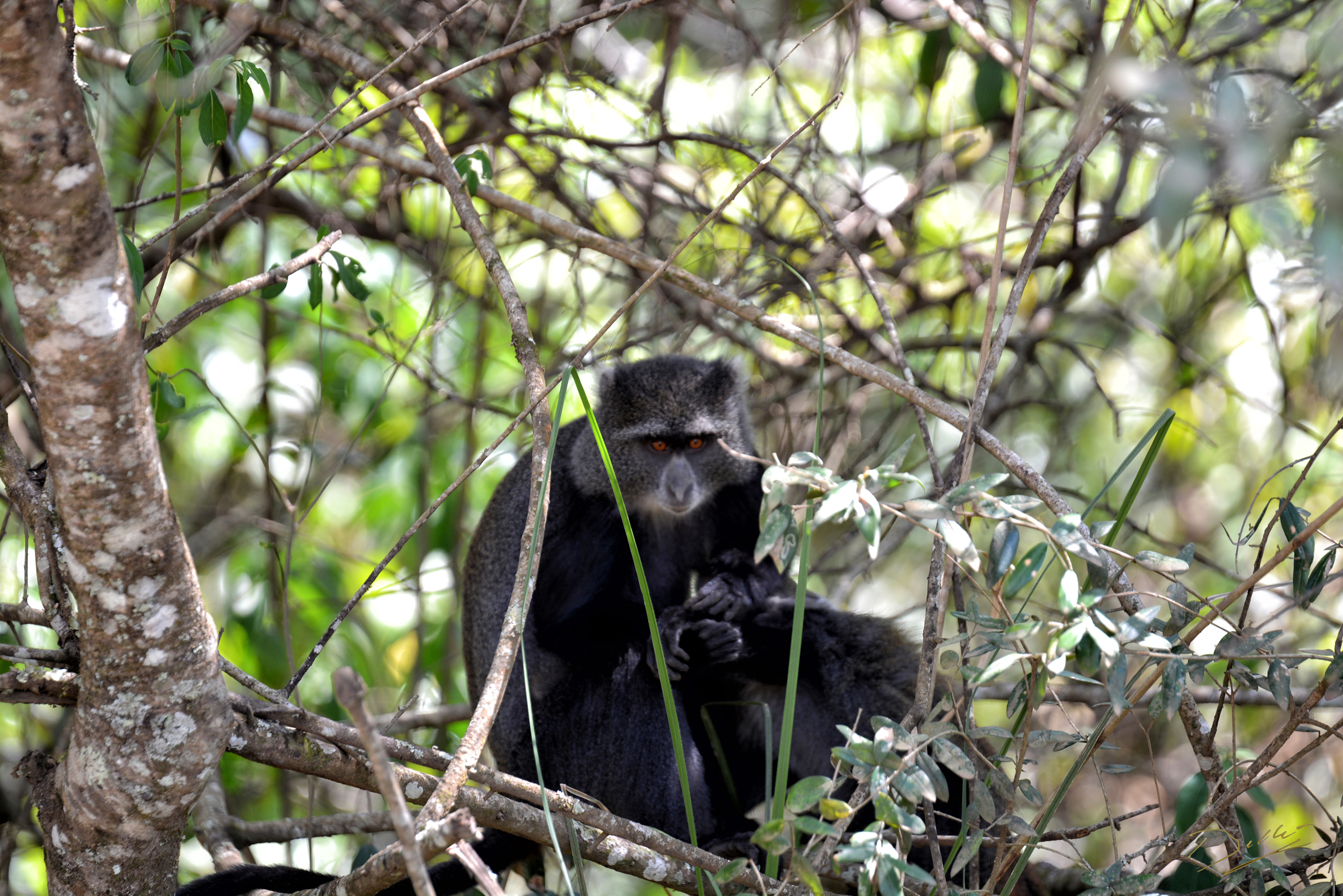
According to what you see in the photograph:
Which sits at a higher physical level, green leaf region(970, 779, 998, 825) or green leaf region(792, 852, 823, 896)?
green leaf region(970, 779, 998, 825)

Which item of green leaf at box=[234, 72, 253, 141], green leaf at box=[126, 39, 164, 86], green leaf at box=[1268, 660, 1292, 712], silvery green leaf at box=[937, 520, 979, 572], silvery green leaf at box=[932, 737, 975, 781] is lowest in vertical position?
silvery green leaf at box=[932, 737, 975, 781]

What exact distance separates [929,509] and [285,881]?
218cm

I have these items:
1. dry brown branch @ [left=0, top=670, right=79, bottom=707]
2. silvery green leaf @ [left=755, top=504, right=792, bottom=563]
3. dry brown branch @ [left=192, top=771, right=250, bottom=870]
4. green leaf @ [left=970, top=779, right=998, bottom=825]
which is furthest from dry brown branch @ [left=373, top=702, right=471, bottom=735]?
silvery green leaf @ [left=755, top=504, right=792, bottom=563]

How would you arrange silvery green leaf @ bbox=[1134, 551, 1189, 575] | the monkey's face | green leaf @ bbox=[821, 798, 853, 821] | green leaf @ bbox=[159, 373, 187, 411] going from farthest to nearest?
the monkey's face, green leaf @ bbox=[159, 373, 187, 411], silvery green leaf @ bbox=[1134, 551, 1189, 575], green leaf @ bbox=[821, 798, 853, 821]

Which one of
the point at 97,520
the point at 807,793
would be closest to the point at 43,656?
the point at 97,520

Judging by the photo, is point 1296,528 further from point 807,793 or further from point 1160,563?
point 807,793

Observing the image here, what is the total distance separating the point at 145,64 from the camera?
2.92 m

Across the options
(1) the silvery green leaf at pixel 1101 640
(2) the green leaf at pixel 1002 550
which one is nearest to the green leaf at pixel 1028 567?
(2) the green leaf at pixel 1002 550

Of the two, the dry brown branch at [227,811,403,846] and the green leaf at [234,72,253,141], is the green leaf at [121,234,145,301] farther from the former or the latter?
the dry brown branch at [227,811,403,846]

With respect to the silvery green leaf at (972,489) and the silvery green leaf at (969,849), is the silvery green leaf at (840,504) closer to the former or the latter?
the silvery green leaf at (972,489)

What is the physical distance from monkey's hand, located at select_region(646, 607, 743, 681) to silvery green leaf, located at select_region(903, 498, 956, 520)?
5.79ft

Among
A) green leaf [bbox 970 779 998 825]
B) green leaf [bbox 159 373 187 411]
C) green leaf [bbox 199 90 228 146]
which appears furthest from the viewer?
green leaf [bbox 159 373 187 411]

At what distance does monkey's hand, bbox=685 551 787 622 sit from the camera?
13.3 feet

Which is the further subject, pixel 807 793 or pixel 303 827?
pixel 303 827
